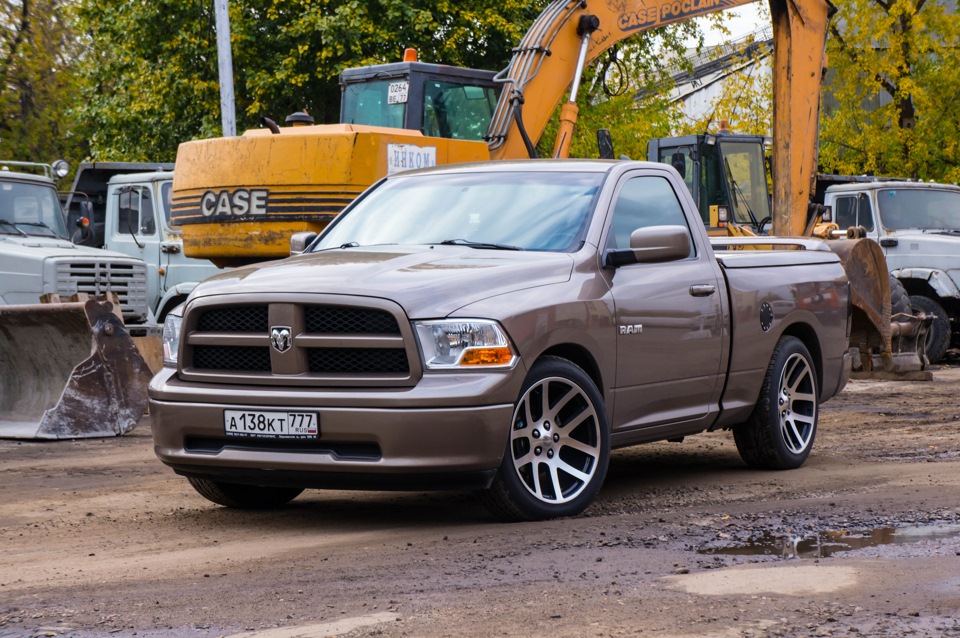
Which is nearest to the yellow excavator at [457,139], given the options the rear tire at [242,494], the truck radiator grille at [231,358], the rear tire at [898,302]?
the rear tire at [898,302]

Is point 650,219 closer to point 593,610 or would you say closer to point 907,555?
point 907,555

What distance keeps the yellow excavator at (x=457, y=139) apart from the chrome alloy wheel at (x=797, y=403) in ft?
15.0

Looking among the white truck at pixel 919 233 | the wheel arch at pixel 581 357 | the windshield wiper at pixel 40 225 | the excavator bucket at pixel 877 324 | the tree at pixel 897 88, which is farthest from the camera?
the tree at pixel 897 88

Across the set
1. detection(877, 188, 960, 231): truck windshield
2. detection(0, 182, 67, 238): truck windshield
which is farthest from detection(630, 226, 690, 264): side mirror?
detection(877, 188, 960, 231): truck windshield

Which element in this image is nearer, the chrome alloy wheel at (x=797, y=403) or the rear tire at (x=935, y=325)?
the chrome alloy wheel at (x=797, y=403)

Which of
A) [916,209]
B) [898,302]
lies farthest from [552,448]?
[916,209]

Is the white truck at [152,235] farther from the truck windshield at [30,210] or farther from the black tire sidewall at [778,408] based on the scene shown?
the black tire sidewall at [778,408]

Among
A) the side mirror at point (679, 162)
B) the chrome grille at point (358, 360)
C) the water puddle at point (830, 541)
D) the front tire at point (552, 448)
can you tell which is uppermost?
the side mirror at point (679, 162)

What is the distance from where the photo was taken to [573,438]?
682cm

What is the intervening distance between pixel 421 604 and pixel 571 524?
171 centimetres

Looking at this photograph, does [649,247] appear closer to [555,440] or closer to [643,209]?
[643,209]

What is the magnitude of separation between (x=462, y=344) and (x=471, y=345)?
0.04 metres

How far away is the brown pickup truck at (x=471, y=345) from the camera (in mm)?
6215

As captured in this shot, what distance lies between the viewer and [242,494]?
24.1ft
